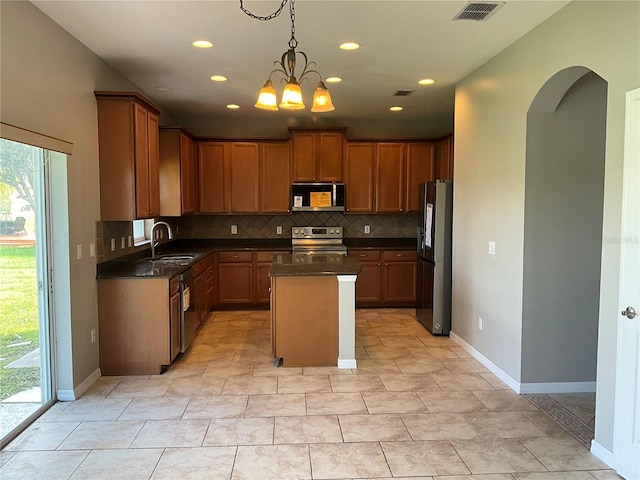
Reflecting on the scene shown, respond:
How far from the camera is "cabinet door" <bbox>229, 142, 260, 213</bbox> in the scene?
6992mm

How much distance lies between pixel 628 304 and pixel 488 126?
2.26 m

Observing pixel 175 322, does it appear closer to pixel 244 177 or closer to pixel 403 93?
pixel 244 177

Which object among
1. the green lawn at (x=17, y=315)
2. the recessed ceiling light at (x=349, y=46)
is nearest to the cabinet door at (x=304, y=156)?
the recessed ceiling light at (x=349, y=46)

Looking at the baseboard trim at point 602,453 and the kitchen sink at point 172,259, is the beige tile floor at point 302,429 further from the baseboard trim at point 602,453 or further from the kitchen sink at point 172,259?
the kitchen sink at point 172,259

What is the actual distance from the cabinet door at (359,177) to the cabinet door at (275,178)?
2.93ft

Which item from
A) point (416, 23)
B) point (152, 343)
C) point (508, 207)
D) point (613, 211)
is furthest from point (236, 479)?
point (416, 23)

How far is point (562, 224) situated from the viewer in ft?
12.2

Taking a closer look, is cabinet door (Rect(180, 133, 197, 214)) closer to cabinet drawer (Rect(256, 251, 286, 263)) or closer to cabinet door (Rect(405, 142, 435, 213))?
cabinet drawer (Rect(256, 251, 286, 263))

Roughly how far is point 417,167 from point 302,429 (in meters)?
4.84

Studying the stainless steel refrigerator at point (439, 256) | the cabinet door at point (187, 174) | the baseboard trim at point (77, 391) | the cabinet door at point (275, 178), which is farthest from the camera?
the cabinet door at point (275, 178)

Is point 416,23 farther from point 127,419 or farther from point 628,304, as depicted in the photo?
point 127,419

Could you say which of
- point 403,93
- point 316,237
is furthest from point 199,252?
point 403,93

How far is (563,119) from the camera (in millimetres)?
3680

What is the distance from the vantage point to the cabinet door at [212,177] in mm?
6957
